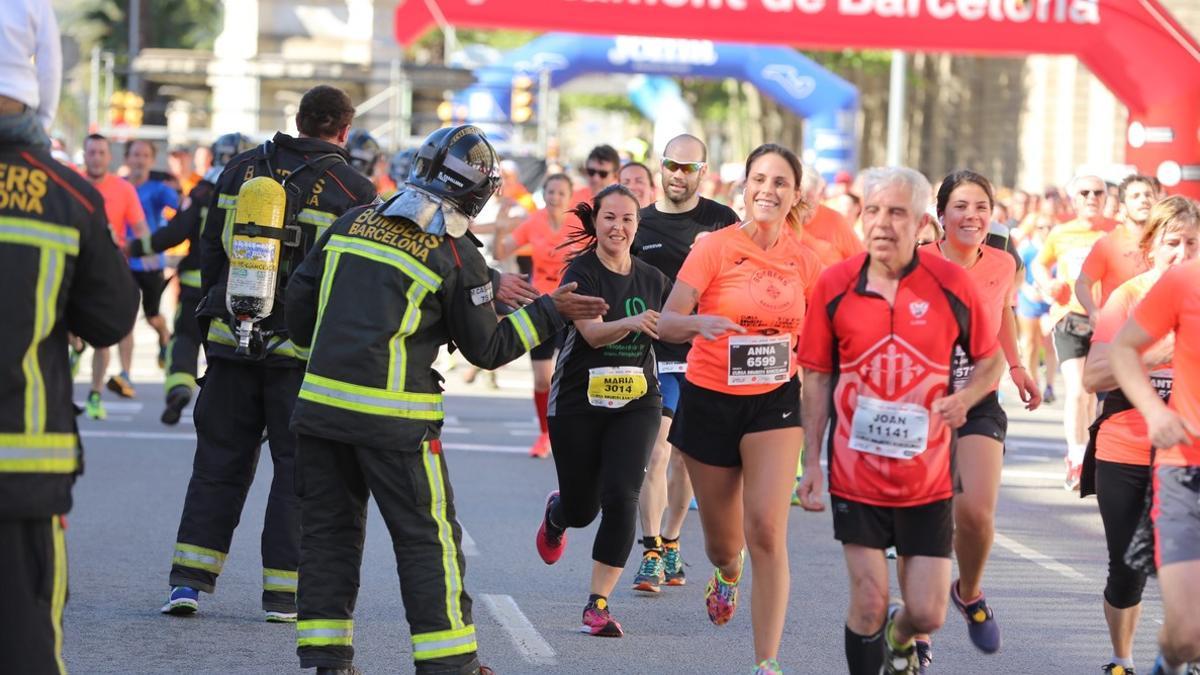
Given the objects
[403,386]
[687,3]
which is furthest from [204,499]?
[687,3]

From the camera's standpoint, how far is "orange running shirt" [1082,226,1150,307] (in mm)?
10992

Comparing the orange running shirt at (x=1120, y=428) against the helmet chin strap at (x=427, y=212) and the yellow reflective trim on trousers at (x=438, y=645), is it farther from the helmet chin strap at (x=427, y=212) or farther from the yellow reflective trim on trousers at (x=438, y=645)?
the yellow reflective trim on trousers at (x=438, y=645)

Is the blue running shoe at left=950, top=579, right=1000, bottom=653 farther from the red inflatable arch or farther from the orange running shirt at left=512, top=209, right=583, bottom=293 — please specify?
the red inflatable arch

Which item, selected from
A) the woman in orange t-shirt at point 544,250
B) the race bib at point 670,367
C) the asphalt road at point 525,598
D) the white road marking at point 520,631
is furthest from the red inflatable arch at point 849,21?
the white road marking at point 520,631

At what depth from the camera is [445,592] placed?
6.44 metres

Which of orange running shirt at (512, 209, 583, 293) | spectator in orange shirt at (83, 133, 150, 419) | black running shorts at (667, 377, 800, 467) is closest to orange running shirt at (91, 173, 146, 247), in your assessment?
spectator in orange shirt at (83, 133, 150, 419)

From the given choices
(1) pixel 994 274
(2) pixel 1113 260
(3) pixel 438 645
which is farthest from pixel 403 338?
(2) pixel 1113 260

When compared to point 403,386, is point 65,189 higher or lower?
higher

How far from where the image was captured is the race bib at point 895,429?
627 centimetres

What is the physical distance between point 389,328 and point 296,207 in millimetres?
1737

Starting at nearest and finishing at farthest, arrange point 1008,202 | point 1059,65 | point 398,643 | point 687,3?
point 398,643, point 687,3, point 1008,202, point 1059,65

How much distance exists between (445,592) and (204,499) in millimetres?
2104

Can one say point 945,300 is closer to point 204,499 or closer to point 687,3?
point 204,499

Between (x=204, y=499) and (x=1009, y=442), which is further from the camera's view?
(x=1009, y=442)
